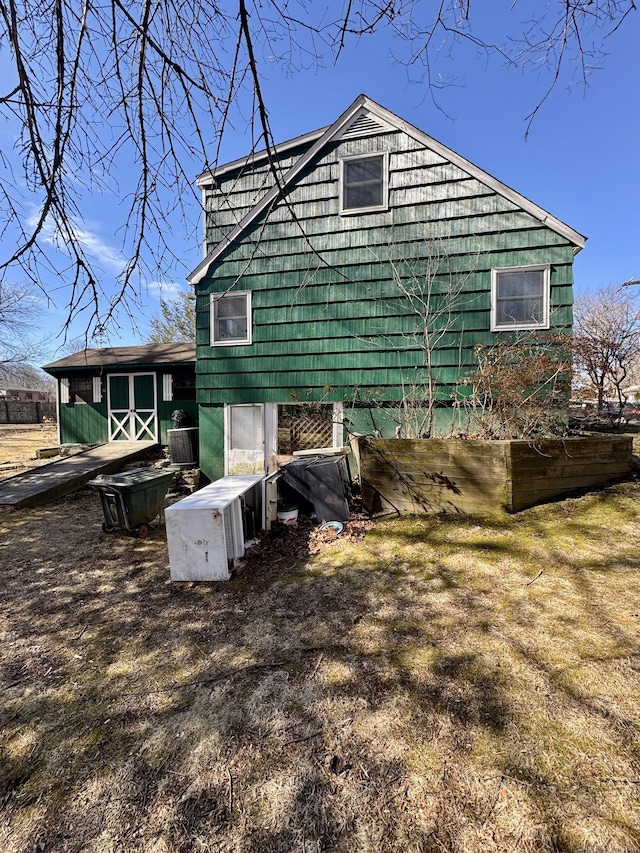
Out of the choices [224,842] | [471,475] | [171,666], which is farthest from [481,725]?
[471,475]

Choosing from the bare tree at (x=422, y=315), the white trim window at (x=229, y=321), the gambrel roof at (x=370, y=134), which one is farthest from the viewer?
the white trim window at (x=229, y=321)

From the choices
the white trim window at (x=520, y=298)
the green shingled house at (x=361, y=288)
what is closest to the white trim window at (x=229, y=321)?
the green shingled house at (x=361, y=288)

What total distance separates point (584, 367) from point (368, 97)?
6.63m

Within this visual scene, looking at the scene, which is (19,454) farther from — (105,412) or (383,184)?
(383,184)

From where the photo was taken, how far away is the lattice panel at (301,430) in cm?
843

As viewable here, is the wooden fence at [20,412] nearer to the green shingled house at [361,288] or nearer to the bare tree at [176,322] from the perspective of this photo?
the bare tree at [176,322]

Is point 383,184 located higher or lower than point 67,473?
higher

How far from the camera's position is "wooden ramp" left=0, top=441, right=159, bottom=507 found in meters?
7.73

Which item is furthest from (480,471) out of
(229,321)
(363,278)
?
(229,321)

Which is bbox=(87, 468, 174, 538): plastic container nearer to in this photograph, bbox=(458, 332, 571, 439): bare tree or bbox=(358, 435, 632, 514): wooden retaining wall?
bbox=(358, 435, 632, 514): wooden retaining wall

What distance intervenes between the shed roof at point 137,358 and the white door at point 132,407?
1.72 ft

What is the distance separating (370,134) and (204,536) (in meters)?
8.14

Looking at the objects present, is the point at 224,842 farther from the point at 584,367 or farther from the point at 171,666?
the point at 584,367

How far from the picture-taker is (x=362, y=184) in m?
7.57
